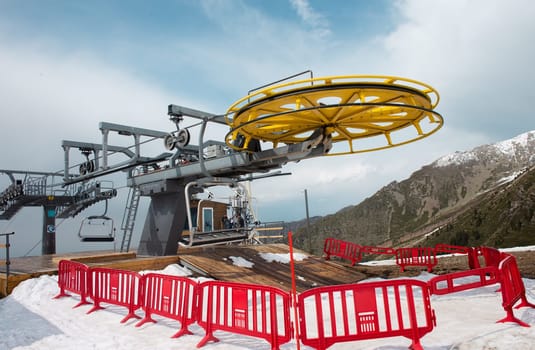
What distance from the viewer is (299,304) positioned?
5.27 m

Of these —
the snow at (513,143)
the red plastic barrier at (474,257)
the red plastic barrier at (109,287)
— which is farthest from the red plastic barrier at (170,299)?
the snow at (513,143)

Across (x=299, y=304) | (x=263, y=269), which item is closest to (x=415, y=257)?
(x=263, y=269)

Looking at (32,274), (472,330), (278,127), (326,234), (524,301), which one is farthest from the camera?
(326,234)

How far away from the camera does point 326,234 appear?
4348 inches

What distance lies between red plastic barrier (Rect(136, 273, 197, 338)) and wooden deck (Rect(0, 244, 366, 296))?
3778 millimetres

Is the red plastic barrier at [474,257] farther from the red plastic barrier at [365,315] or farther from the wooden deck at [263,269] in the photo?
the red plastic barrier at [365,315]

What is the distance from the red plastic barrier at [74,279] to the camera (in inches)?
353

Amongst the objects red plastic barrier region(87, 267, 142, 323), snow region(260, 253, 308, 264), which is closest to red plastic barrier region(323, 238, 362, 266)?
snow region(260, 253, 308, 264)

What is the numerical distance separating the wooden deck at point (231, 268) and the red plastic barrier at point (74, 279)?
119cm

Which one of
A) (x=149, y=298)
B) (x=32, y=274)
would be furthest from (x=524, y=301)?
(x=32, y=274)

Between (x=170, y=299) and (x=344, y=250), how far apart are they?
1016cm

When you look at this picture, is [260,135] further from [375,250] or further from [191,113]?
[375,250]

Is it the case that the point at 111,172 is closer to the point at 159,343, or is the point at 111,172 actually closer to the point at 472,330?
the point at 159,343

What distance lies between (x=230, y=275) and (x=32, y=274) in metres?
5.91
